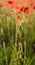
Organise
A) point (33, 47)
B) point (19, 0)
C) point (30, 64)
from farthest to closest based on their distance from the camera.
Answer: point (19, 0) < point (33, 47) < point (30, 64)

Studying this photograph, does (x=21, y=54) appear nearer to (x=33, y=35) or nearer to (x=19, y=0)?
(x=33, y=35)

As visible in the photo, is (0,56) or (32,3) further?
(32,3)

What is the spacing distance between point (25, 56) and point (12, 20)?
30 centimetres

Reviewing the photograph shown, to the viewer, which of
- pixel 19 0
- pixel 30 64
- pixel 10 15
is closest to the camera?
pixel 30 64

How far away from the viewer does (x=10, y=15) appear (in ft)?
6.55

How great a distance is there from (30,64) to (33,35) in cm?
22

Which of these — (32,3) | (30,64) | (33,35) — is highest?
(32,3)

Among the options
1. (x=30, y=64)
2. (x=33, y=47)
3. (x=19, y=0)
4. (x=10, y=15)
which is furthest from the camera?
(x=19, y=0)

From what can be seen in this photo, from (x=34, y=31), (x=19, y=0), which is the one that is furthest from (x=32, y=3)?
(x=34, y=31)

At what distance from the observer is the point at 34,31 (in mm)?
1909

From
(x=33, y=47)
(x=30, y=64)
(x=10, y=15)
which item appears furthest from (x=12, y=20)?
(x=30, y=64)

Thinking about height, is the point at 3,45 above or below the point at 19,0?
below

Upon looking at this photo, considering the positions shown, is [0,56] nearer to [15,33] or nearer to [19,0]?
[15,33]

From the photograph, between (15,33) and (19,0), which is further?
(19,0)
